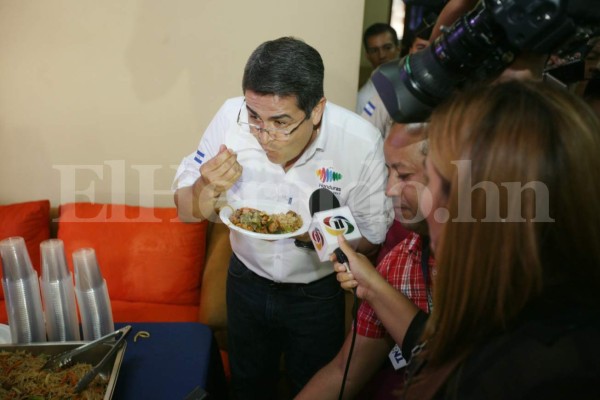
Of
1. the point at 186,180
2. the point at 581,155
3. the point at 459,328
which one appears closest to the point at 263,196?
the point at 186,180

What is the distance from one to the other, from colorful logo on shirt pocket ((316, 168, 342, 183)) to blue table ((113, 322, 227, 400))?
0.66m

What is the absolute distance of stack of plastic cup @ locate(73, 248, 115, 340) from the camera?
1.17 m

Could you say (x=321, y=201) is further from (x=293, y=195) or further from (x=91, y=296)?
(x=91, y=296)

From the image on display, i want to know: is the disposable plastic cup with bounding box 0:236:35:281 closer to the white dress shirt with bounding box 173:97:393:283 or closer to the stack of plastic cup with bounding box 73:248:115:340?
the stack of plastic cup with bounding box 73:248:115:340

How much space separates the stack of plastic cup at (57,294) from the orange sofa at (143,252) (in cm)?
93

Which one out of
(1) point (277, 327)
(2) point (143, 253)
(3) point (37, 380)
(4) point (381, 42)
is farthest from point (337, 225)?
(4) point (381, 42)

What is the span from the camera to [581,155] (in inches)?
24.7

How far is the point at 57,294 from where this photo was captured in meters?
1.18

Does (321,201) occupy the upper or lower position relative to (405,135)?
lower

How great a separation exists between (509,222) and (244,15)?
1.75 meters

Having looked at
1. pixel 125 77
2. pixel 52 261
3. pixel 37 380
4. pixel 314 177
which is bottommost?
pixel 37 380

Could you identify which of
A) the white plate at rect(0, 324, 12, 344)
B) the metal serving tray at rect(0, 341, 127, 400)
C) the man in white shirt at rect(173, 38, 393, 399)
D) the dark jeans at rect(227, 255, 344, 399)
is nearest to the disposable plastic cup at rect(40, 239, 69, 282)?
the metal serving tray at rect(0, 341, 127, 400)

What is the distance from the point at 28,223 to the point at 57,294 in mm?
1265

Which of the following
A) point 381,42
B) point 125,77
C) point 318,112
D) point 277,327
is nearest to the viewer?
point 318,112
